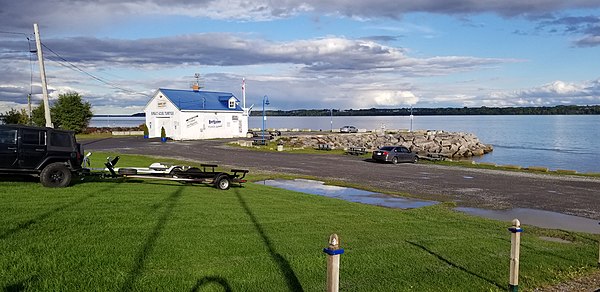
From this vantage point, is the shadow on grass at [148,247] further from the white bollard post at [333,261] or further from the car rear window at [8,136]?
the car rear window at [8,136]

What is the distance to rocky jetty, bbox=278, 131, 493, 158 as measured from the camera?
2373 inches

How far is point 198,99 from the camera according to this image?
6700cm

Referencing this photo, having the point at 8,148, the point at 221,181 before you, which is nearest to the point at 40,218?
the point at 8,148

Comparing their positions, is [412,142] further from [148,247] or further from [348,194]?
[148,247]

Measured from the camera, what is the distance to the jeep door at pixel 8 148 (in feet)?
44.2

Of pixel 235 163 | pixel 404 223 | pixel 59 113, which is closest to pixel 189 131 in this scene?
pixel 59 113

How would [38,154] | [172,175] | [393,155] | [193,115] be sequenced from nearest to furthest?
[38,154] < [172,175] < [393,155] < [193,115]

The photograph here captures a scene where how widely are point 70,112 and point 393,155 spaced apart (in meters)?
49.6

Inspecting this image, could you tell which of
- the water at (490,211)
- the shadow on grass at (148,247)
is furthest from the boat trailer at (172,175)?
the water at (490,211)

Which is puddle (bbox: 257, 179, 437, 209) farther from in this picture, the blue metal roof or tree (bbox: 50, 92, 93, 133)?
tree (bbox: 50, 92, 93, 133)

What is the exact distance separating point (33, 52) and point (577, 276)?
3043 centimetres

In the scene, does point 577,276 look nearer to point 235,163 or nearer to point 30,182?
point 30,182

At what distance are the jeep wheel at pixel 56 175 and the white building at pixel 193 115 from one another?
48.0m

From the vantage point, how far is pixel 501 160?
5509 cm
